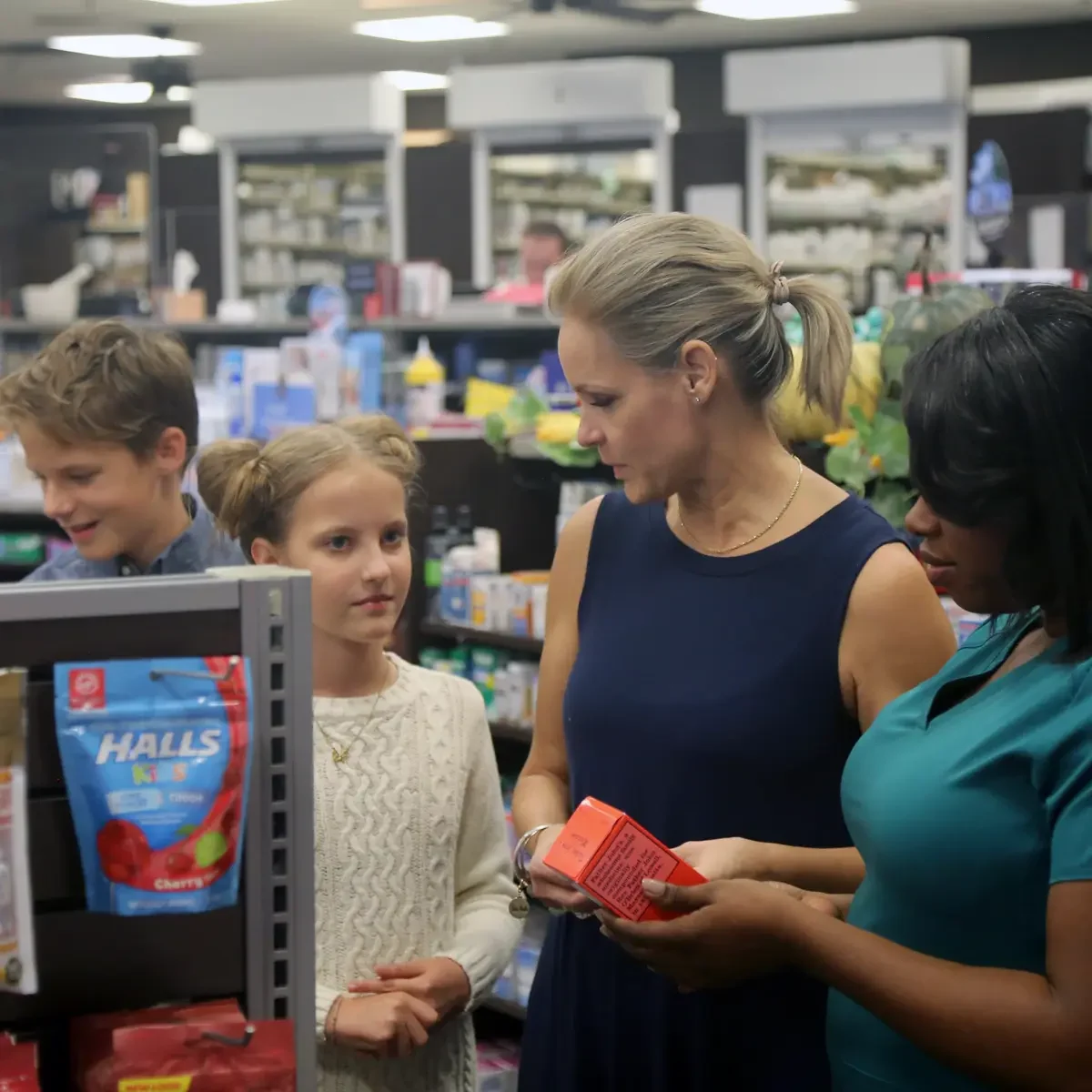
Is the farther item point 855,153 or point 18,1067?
point 855,153

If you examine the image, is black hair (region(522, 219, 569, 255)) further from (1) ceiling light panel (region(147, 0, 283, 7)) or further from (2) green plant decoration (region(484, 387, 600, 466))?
(2) green plant decoration (region(484, 387, 600, 466))

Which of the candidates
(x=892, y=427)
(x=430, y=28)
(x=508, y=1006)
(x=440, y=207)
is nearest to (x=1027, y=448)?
(x=892, y=427)

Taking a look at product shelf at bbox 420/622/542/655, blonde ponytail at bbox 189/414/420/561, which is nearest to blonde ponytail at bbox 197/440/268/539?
→ blonde ponytail at bbox 189/414/420/561

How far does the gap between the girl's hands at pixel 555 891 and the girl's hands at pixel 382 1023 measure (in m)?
0.23

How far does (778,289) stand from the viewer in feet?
6.24

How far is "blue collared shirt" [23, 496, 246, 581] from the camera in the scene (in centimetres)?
228

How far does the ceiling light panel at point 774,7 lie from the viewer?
420 inches

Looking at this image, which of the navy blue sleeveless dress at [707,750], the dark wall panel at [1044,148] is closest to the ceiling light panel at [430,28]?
the dark wall panel at [1044,148]

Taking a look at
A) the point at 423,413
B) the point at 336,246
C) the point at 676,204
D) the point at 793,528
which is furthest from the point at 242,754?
the point at 336,246

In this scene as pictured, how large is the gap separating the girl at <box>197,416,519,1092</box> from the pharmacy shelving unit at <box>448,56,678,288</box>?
29.0ft

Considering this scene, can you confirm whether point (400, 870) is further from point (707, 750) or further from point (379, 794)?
point (707, 750)

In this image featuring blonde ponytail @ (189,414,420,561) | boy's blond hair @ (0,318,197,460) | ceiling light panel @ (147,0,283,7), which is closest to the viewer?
blonde ponytail @ (189,414,420,561)

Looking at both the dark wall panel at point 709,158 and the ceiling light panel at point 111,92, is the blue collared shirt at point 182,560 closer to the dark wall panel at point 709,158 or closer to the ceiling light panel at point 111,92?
the dark wall panel at point 709,158

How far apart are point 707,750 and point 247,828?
1.90 ft
